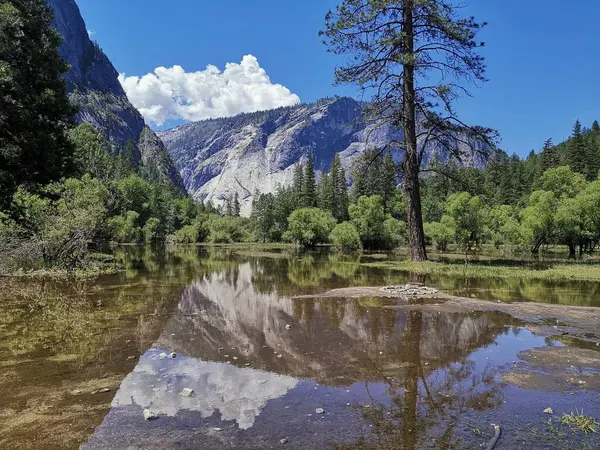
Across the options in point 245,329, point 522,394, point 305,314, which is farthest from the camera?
point 305,314

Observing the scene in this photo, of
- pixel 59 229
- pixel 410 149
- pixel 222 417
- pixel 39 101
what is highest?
pixel 39 101

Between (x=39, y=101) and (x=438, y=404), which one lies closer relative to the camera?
(x=438, y=404)

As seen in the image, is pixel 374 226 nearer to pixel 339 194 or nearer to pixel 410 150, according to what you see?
pixel 339 194

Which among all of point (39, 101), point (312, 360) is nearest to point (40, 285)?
point (39, 101)

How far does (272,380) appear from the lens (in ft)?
20.0

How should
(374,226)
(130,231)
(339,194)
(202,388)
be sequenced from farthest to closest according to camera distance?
(339,194) < (130,231) < (374,226) < (202,388)

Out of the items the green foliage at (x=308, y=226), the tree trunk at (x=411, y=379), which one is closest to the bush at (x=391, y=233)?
the green foliage at (x=308, y=226)

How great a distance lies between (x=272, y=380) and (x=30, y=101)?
2106cm

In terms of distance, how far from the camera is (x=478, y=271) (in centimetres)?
1977

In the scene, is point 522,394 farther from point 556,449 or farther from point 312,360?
point 312,360

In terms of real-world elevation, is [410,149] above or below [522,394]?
above

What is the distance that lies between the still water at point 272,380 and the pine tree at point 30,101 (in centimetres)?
1225

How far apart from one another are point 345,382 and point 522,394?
2.33m

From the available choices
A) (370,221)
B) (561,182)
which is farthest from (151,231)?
(561,182)
